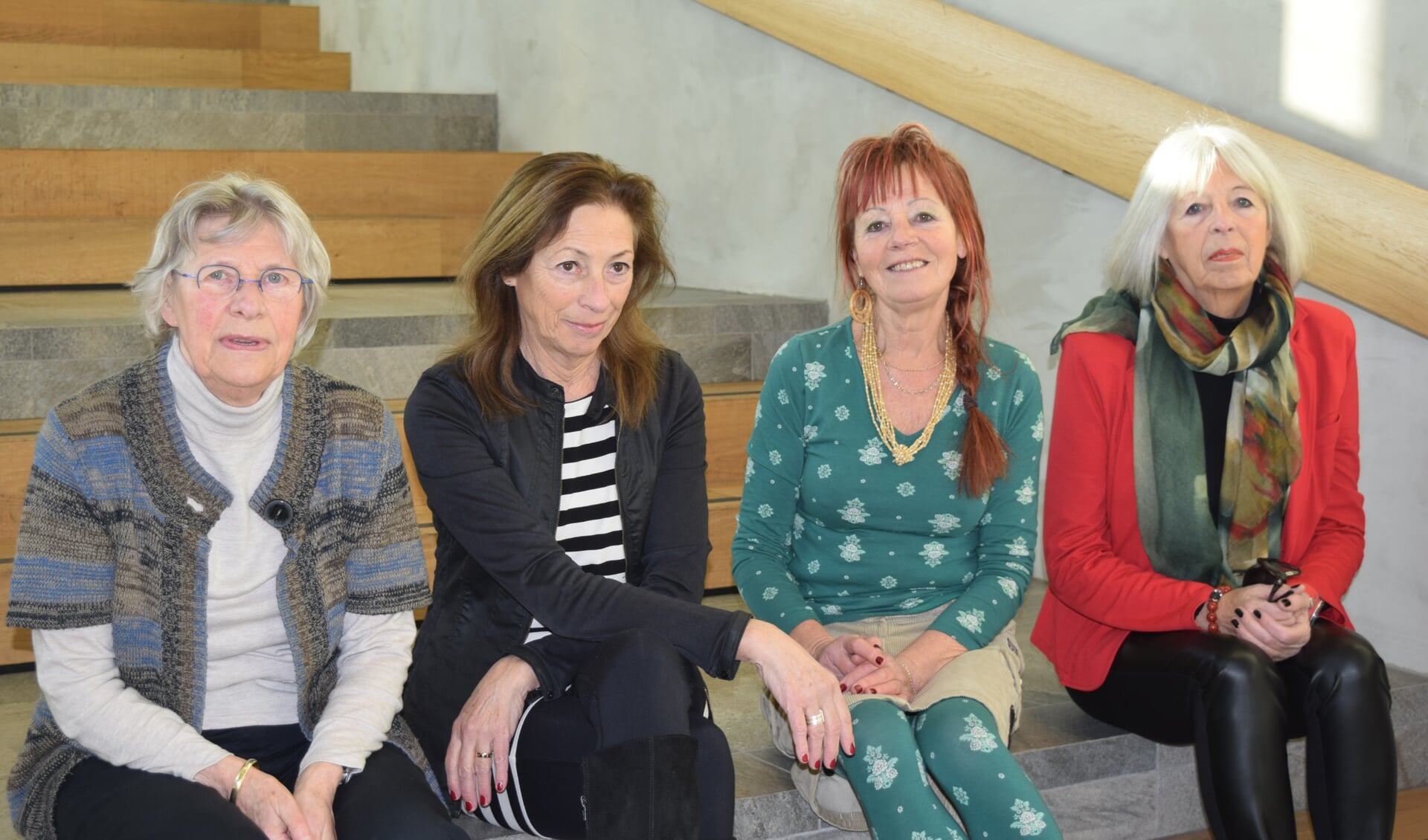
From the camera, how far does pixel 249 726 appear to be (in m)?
1.67

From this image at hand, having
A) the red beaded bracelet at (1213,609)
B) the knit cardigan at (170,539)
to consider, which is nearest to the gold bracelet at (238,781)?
the knit cardigan at (170,539)

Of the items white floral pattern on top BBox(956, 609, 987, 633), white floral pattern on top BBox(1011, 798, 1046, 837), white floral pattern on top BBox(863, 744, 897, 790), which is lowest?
white floral pattern on top BBox(1011, 798, 1046, 837)

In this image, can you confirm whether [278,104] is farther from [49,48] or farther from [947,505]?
[947,505]

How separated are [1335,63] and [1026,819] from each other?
1.51 m

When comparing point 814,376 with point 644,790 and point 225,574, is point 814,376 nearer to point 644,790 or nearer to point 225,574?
point 644,790

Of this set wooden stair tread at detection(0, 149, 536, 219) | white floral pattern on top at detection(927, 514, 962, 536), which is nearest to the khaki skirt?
white floral pattern on top at detection(927, 514, 962, 536)

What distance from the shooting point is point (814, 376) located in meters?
2.11

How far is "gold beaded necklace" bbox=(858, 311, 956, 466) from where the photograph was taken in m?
2.06

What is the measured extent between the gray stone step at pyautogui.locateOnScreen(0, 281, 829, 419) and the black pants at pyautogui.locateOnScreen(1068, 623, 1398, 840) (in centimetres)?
160

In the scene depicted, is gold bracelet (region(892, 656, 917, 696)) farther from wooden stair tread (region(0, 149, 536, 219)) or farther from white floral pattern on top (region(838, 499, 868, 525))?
wooden stair tread (region(0, 149, 536, 219))

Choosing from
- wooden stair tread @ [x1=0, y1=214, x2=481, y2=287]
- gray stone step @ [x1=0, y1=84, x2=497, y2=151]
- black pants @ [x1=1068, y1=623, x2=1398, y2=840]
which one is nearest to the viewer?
black pants @ [x1=1068, y1=623, x2=1398, y2=840]

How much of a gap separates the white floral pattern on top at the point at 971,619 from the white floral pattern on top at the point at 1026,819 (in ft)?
1.06

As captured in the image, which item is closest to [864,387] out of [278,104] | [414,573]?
[414,573]

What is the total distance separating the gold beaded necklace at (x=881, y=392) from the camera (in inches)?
81.0
